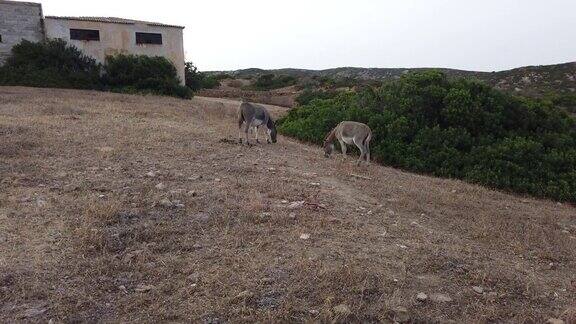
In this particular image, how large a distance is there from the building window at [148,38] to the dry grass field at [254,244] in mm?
20470

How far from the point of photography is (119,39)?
28.5 m

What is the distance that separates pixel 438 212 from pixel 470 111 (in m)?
7.56

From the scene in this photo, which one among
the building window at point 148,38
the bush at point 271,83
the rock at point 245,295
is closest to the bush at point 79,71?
the building window at point 148,38

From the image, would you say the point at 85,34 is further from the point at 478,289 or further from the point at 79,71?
the point at 478,289

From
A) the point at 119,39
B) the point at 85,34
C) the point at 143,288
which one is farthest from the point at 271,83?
the point at 143,288

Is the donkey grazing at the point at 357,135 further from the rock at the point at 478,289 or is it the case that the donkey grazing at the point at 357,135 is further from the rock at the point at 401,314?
the rock at the point at 401,314

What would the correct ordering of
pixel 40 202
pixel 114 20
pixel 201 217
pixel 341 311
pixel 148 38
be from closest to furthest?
pixel 341 311 → pixel 201 217 → pixel 40 202 → pixel 114 20 → pixel 148 38

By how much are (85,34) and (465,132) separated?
22.6 m

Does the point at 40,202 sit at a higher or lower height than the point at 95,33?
lower

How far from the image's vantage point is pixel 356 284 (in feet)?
15.6

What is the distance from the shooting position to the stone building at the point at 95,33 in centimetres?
2608

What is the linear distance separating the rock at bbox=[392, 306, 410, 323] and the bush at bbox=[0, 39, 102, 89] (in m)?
26.1

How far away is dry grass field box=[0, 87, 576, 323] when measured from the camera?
4453 mm

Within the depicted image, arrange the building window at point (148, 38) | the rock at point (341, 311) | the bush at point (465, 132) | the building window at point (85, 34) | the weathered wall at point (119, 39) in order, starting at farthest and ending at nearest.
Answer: the building window at point (148, 38)
the building window at point (85, 34)
the weathered wall at point (119, 39)
the bush at point (465, 132)
the rock at point (341, 311)
